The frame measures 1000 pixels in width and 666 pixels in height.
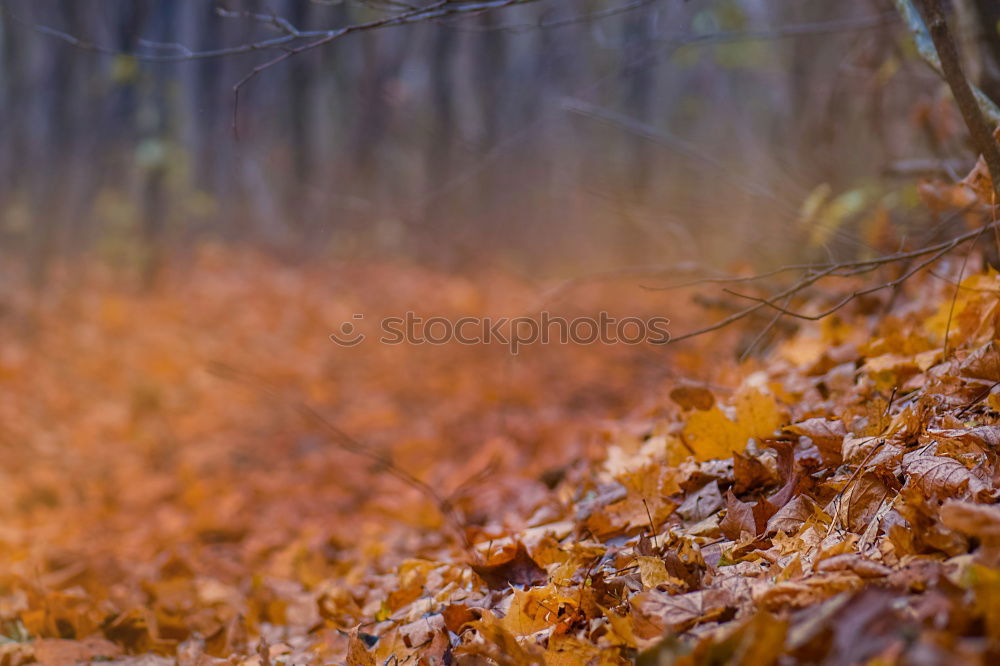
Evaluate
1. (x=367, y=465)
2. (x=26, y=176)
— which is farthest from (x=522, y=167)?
(x=367, y=465)

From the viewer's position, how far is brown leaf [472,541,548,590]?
1734 millimetres

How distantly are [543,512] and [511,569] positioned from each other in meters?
0.65

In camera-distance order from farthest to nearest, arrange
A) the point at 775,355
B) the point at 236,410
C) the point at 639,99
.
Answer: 1. the point at 639,99
2. the point at 236,410
3. the point at 775,355

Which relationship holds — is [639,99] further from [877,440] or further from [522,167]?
[877,440]

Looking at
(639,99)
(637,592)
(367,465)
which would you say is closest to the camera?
(637,592)

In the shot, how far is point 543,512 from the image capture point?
2.40 metres

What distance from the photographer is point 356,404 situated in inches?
223

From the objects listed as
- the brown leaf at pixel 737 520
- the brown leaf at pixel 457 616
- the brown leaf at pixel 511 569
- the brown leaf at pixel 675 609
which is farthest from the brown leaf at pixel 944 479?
the brown leaf at pixel 457 616

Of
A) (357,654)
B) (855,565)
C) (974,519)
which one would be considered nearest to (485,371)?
(357,654)

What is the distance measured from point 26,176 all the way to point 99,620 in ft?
31.2

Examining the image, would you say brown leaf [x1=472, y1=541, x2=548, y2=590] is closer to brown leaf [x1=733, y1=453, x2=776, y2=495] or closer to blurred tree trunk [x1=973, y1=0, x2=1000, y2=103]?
brown leaf [x1=733, y1=453, x2=776, y2=495]

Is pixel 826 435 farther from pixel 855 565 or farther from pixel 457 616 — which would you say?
pixel 457 616

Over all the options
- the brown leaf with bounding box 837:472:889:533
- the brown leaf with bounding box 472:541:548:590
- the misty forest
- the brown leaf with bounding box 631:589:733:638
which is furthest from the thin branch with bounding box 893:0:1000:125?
the brown leaf with bounding box 472:541:548:590

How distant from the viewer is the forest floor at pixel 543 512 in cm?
121
